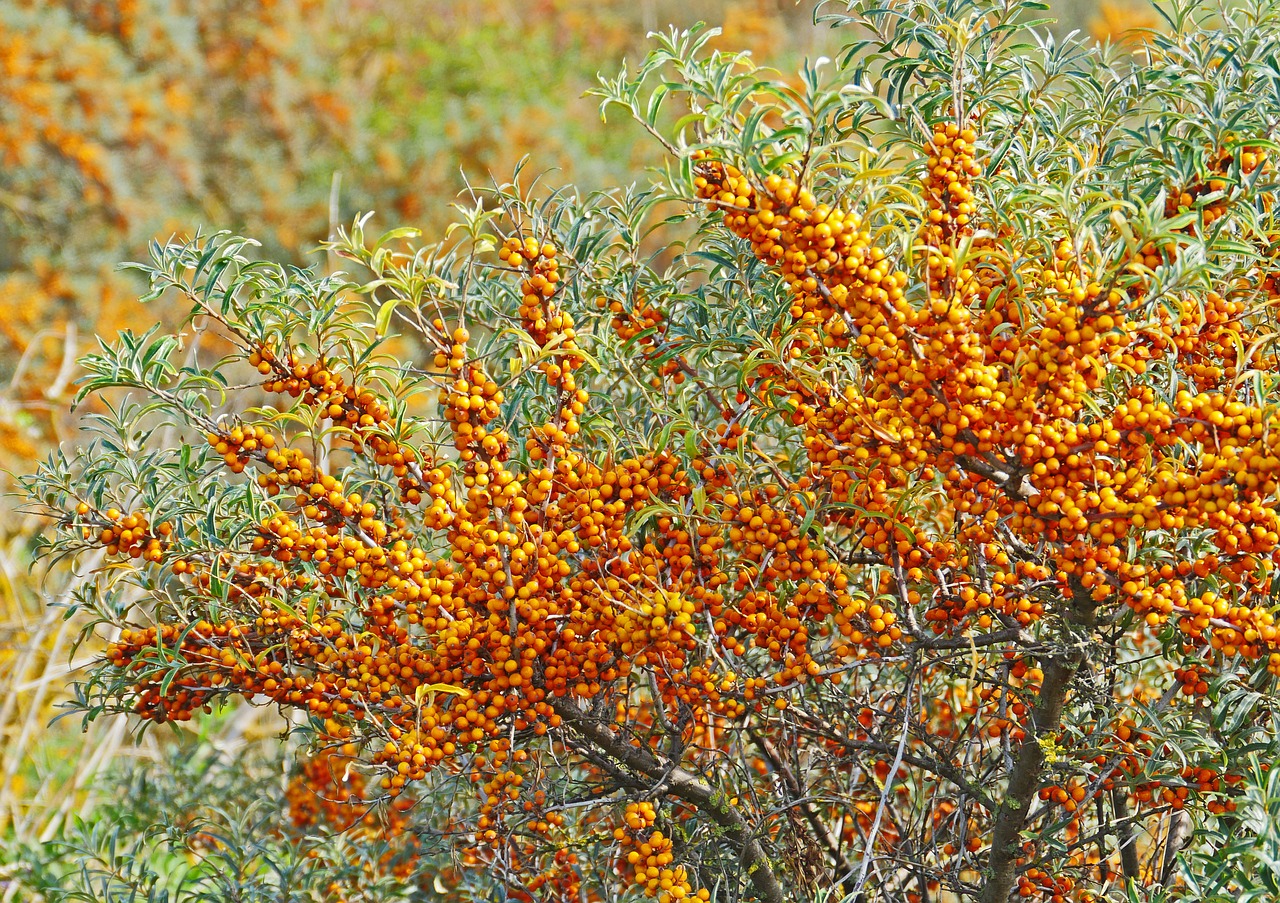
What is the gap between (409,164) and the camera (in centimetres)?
776

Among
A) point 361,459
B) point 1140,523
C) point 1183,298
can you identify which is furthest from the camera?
point 361,459

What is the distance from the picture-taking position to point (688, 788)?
190 cm

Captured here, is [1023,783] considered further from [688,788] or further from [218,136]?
[218,136]

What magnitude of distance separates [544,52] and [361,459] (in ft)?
26.3

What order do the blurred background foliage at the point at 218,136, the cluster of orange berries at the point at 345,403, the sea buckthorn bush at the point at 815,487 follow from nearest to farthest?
the sea buckthorn bush at the point at 815,487 → the cluster of orange berries at the point at 345,403 → the blurred background foliage at the point at 218,136

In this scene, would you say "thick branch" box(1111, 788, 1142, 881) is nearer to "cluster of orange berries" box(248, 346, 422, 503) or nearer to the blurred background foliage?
"cluster of orange berries" box(248, 346, 422, 503)

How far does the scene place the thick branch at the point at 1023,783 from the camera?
1.75 meters

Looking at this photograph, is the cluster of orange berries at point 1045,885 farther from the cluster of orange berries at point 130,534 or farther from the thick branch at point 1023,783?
the cluster of orange berries at point 130,534

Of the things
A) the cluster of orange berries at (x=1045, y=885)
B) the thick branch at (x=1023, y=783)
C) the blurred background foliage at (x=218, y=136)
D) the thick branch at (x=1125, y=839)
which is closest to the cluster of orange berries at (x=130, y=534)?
the thick branch at (x=1023, y=783)

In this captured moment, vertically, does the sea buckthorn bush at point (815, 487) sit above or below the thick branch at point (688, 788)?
above

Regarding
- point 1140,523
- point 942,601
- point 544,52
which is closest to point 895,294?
point 1140,523

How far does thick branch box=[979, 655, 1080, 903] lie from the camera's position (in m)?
1.75

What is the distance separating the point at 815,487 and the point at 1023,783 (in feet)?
2.08

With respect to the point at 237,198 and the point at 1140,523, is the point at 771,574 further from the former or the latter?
the point at 237,198
